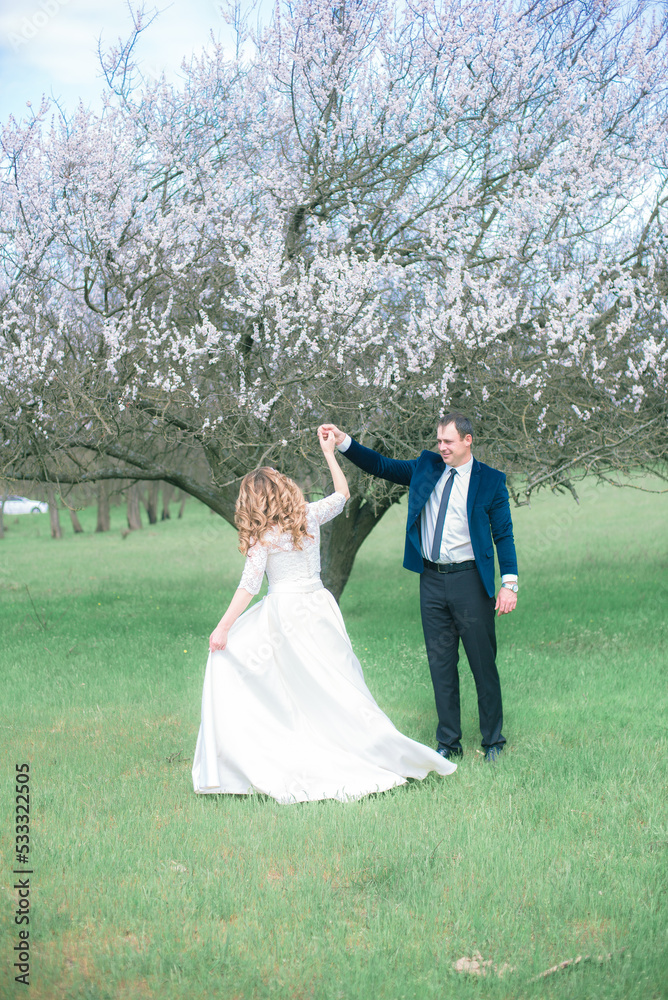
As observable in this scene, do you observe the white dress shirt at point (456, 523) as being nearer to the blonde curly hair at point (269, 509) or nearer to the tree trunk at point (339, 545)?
the blonde curly hair at point (269, 509)

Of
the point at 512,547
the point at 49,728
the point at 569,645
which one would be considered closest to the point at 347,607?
the point at 569,645

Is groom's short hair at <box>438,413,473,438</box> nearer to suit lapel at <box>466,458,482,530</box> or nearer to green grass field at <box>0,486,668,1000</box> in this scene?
suit lapel at <box>466,458,482,530</box>

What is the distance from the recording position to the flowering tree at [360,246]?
7.88 metres

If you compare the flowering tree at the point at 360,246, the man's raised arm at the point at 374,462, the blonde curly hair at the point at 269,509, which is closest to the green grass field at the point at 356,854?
the blonde curly hair at the point at 269,509

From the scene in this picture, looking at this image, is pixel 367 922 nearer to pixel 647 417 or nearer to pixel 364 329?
pixel 364 329

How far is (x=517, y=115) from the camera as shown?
8.82 m

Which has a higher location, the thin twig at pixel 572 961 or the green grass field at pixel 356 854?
the thin twig at pixel 572 961

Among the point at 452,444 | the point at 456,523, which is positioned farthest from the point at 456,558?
the point at 452,444

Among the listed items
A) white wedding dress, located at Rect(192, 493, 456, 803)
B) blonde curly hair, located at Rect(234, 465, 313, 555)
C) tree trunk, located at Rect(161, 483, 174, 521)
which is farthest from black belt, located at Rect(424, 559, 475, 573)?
tree trunk, located at Rect(161, 483, 174, 521)

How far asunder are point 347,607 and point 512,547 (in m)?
7.79

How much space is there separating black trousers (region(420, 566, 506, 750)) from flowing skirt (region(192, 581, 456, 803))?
20.2 inches

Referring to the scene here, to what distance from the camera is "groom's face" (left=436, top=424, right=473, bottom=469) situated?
503 cm

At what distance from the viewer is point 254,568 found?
4.87 metres

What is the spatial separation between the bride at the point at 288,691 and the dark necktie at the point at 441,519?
62cm
